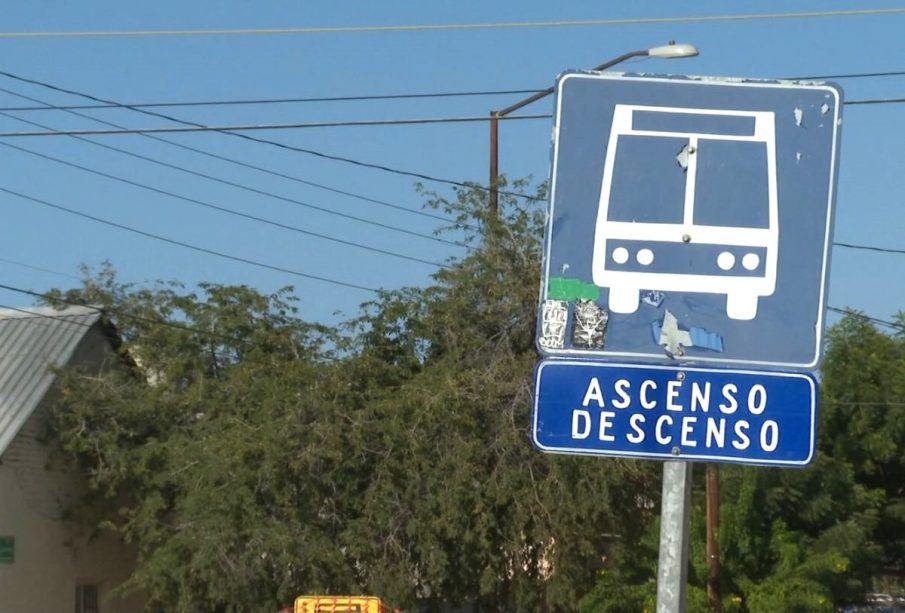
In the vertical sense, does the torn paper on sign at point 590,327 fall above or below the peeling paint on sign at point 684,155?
below

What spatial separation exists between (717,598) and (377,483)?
18.4 ft

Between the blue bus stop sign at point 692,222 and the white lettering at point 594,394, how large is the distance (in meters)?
0.08

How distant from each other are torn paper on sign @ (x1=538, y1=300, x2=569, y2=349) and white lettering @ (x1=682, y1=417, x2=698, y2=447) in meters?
0.39

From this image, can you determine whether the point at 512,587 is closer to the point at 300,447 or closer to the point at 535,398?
the point at 300,447

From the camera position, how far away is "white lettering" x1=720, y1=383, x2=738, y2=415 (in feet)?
12.9

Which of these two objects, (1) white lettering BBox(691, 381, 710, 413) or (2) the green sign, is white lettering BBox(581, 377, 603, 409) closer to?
(1) white lettering BBox(691, 381, 710, 413)

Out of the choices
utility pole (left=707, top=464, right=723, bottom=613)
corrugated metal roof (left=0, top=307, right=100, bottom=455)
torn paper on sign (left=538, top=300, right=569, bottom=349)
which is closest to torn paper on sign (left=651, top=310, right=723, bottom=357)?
torn paper on sign (left=538, top=300, right=569, bottom=349)

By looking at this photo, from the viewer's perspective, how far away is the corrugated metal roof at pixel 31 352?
87.2 feet

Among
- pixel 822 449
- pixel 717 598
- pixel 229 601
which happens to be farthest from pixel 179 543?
pixel 822 449

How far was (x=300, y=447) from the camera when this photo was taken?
76.1ft

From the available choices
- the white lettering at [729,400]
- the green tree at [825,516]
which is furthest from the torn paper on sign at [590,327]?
the green tree at [825,516]

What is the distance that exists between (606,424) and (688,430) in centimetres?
22

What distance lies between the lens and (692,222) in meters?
3.98

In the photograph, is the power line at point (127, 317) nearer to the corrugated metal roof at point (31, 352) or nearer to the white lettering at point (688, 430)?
the corrugated metal roof at point (31, 352)
